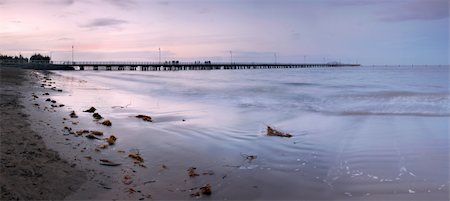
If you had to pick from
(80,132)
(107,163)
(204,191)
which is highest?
(80,132)

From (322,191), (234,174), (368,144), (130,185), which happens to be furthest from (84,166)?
(368,144)

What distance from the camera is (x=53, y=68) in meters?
79.7

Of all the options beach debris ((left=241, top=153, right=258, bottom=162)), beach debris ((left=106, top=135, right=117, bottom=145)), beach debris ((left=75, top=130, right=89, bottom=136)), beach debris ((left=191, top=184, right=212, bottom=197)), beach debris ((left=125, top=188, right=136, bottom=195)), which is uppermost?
beach debris ((left=75, top=130, right=89, bottom=136))

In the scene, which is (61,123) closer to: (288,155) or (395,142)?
(288,155)

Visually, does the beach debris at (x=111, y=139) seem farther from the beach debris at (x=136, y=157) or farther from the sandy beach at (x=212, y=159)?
the beach debris at (x=136, y=157)

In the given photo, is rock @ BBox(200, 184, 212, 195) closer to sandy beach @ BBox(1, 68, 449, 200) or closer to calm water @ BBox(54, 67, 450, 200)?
sandy beach @ BBox(1, 68, 449, 200)

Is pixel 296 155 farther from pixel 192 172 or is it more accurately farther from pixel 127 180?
pixel 127 180

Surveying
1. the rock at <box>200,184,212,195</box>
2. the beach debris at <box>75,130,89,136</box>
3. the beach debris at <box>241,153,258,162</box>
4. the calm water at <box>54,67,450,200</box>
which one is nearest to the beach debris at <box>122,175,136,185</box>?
the calm water at <box>54,67,450,200</box>

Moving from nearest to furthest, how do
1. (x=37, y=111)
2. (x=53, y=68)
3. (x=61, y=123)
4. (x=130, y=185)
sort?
(x=130, y=185) < (x=61, y=123) < (x=37, y=111) < (x=53, y=68)

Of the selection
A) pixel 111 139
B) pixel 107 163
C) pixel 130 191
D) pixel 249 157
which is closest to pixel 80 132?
pixel 111 139

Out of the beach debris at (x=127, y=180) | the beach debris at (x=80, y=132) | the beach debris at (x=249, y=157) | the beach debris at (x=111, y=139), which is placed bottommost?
the beach debris at (x=249, y=157)

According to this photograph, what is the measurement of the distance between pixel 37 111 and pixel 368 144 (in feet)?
30.2

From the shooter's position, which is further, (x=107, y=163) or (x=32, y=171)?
(x=107, y=163)

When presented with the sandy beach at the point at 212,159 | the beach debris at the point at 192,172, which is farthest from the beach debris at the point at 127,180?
the beach debris at the point at 192,172
